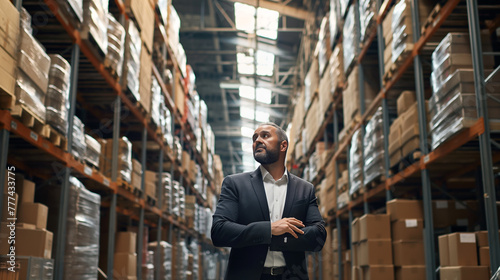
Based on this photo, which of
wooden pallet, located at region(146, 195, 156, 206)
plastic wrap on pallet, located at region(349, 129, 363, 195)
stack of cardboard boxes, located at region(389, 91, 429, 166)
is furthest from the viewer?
wooden pallet, located at region(146, 195, 156, 206)

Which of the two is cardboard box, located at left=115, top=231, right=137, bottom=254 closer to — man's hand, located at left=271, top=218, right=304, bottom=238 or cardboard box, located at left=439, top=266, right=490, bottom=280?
cardboard box, located at left=439, top=266, right=490, bottom=280

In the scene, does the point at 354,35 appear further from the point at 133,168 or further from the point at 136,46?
the point at 133,168

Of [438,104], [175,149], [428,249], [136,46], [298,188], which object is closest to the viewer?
[298,188]

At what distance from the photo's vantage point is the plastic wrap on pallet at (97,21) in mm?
6203

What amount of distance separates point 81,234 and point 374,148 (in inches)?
176

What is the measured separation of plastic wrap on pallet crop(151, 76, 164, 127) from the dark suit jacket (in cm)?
732

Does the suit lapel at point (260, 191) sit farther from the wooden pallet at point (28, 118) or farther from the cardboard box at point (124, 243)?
the cardboard box at point (124, 243)

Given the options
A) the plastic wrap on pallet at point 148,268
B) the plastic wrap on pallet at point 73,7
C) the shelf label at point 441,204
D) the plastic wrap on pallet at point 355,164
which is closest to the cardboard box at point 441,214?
the shelf label at point 441,204

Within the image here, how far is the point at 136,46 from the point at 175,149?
4.96 m

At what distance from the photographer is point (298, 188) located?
2.77 metres

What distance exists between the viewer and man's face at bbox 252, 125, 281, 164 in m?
2.72

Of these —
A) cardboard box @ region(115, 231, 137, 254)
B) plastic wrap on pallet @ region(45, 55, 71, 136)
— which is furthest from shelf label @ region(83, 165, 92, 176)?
cardboard box @ region(115, 231, 137, 254)

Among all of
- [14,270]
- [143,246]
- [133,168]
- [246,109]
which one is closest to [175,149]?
[143,246]

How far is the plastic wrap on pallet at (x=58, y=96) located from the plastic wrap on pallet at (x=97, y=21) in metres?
0.78
